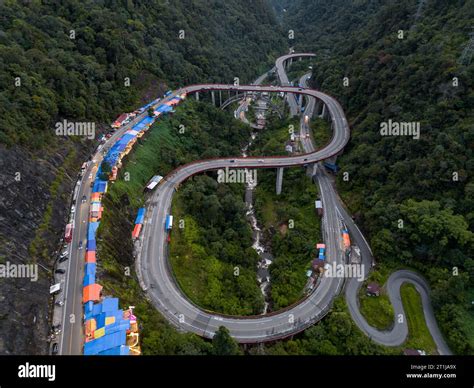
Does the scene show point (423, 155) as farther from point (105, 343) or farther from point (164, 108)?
point (105, 343)

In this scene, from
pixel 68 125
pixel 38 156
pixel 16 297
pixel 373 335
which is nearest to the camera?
pixel 16 297

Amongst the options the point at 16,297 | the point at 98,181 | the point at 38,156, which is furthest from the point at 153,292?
the point at 38,156

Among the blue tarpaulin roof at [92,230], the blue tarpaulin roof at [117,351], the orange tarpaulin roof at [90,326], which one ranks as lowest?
the blue tarpaulin roof at [117,351]

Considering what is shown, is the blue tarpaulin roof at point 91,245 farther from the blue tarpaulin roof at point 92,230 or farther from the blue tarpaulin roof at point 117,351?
the blue tarpaulin roof at point 117,351

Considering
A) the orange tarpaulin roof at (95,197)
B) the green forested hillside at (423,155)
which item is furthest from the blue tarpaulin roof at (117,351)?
the green forested hillside at (423,155)
